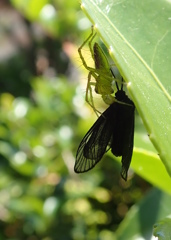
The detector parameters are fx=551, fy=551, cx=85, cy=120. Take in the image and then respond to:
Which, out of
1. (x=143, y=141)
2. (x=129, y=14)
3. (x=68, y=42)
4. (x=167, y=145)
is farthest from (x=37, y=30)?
(x=167, y=145)

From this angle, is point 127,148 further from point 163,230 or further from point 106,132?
point 163,230

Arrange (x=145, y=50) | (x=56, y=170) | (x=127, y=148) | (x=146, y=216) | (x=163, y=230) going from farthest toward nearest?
(x=56, y=170), (x=146, y=216), (x=127, y=148), (x=145, y=50), (x=163, y=230)

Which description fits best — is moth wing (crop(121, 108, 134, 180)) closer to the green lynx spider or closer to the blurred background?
the green lynx spider

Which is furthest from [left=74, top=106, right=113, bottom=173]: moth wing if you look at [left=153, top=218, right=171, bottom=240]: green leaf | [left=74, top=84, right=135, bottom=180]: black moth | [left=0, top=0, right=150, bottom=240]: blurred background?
[left=0, top=0, right=150, bottom=240]: blurred background

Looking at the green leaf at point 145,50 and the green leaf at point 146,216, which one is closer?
the green leaf at point 145,50

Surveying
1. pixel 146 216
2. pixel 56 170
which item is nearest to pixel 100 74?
pixel 146 216

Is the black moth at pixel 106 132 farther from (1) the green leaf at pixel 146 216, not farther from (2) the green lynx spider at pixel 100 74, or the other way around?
(1) the green leaf at pixel 146 216

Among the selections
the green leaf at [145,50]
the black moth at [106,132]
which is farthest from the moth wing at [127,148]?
the green leaf at [145,50]
